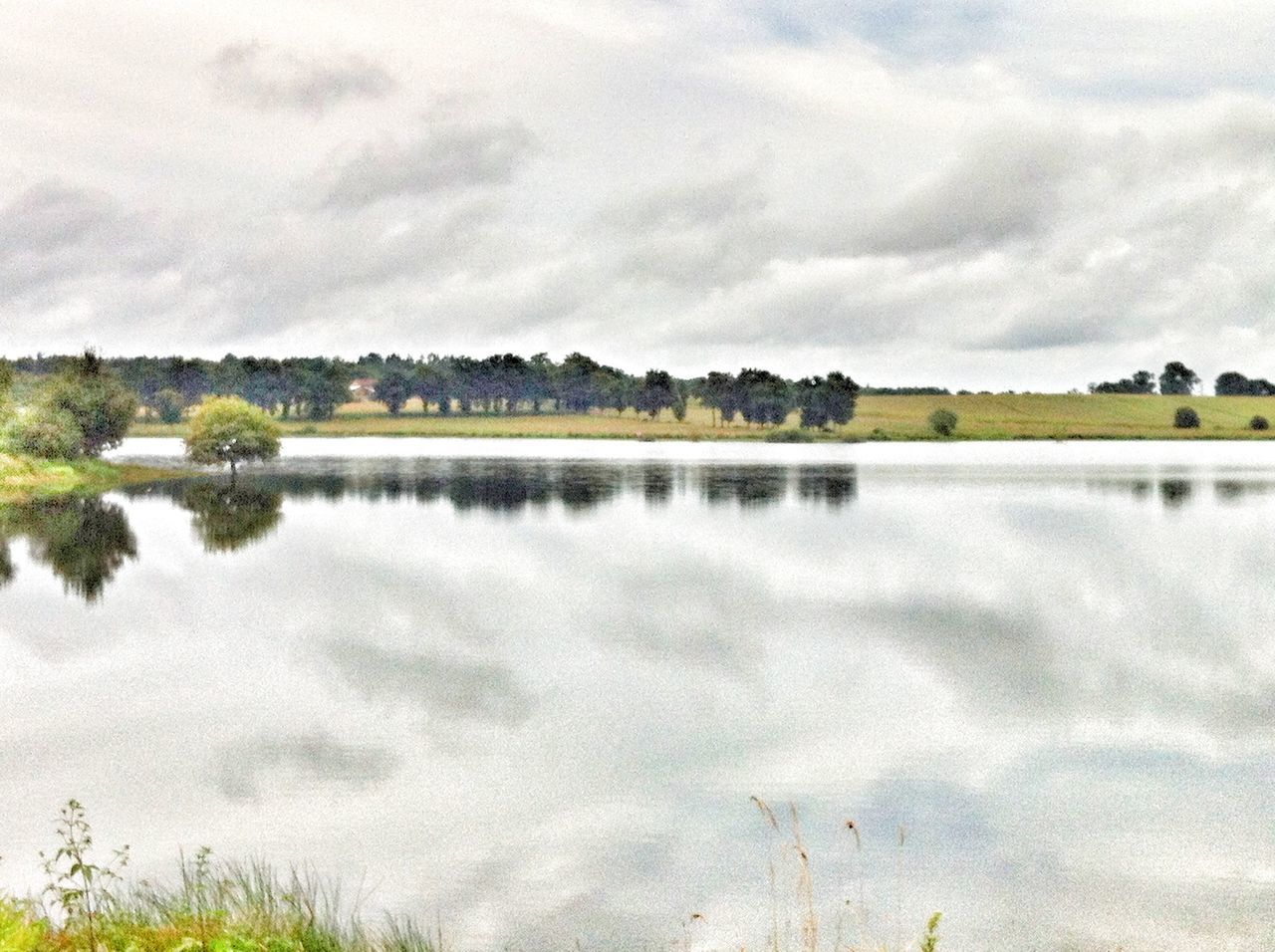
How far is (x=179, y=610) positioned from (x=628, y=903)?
24951 mm

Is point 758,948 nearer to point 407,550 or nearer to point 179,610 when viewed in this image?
point 179,610

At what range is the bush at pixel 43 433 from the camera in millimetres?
84125

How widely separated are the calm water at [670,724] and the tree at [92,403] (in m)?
40.9

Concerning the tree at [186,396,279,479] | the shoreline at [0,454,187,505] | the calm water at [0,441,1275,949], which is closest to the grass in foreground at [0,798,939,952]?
the calm water at [0,441,1275,949]

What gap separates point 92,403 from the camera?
90375 millimetres

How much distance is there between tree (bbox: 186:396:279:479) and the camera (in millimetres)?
99562

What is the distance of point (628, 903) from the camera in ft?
46.0

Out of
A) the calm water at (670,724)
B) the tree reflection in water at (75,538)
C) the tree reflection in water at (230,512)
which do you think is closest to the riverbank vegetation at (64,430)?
the tree reflection in water at (75,538)

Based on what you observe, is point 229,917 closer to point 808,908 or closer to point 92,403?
point 808,908

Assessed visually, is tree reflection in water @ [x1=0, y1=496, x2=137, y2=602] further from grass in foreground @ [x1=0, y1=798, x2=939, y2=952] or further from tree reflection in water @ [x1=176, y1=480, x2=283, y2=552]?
grass in foreground @ [x1=0, y1=798, x2=939, y2=952]

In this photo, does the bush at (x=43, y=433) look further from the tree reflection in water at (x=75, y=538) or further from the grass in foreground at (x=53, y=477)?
the tree reflection in water at (x=75, y=538)

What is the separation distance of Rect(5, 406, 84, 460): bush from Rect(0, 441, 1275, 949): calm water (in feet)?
120

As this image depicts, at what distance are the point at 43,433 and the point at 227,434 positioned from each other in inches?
691

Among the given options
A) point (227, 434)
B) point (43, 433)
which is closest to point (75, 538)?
point (43, 433)
